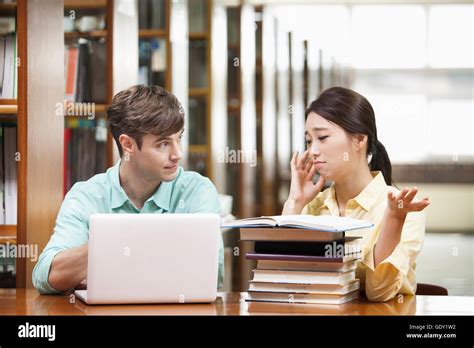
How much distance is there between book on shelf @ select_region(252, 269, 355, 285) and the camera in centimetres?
193

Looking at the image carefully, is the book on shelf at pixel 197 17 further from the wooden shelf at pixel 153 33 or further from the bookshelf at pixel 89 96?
the bookshelf at pixel 89 96

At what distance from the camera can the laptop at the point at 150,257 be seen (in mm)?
1822

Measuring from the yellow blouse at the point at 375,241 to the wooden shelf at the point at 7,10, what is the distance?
1.31 meters

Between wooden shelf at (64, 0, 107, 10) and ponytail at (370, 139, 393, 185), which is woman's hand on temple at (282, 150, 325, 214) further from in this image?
wooden shelf at (64, 0, 107, 10)

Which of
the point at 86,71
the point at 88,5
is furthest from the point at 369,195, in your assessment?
the point at 88,5

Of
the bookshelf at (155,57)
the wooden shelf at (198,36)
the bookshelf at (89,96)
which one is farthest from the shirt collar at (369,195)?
the wooden shelf at (198,36)

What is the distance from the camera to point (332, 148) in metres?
2.61

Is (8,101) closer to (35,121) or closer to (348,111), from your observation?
(35,121)

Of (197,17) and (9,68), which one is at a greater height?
(197,17)

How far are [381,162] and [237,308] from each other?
3.40ft
